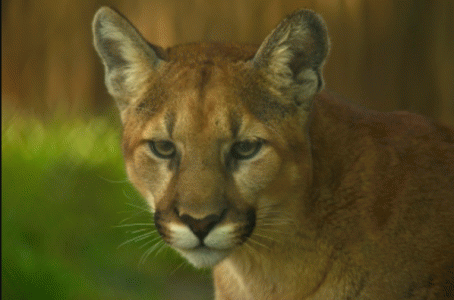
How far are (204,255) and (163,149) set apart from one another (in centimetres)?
51

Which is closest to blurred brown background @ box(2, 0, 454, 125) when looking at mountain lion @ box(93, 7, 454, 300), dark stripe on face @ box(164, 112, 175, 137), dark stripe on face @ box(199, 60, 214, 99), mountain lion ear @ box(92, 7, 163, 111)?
mountain lion @ box(93, 7, 454, 300)

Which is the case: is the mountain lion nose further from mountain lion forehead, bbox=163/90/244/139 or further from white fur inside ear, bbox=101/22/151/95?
white fur inside ear, bbox=101/22/151/95

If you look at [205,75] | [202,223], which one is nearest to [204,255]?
[202,223]

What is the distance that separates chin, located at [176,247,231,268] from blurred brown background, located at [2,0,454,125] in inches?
163

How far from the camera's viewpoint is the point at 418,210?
3.29 m

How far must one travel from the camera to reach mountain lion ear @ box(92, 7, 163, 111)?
3.48 metres

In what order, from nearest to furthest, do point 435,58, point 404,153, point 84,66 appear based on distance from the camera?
1. point 404,153
2. point 435,58
3. point 84,66

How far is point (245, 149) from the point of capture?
10.5 feet

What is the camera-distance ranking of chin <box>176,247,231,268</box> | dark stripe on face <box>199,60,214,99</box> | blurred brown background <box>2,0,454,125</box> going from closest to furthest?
1. chin <box>176,247,231,268</box>
2. dark stripe on face <box>199,60,214,99</box>
3. blurred brown background <box>2,0,454,125</box>

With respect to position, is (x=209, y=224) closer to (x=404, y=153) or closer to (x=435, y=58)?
(x=404, y=153)

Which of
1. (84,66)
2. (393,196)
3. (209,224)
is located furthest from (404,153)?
(84,66)

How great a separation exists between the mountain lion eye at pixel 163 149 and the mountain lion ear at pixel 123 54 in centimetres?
36

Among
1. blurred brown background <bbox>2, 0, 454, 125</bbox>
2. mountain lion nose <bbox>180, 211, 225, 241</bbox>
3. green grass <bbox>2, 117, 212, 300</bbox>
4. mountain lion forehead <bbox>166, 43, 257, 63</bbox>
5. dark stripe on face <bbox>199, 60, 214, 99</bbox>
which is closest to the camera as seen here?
mountain lion nose <bbox>180, 211, 225, 241</bbox>

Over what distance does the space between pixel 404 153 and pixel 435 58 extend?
3.73 meters
